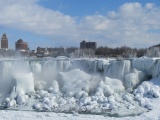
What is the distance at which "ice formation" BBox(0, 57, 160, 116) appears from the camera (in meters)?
26.4

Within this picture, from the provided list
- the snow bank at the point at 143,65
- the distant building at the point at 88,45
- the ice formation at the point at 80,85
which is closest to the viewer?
the ice formation at the point at 80,85

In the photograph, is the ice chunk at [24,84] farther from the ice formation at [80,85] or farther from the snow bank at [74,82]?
the snow bank at [74,82]

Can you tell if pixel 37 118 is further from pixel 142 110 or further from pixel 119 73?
pixel 119 73

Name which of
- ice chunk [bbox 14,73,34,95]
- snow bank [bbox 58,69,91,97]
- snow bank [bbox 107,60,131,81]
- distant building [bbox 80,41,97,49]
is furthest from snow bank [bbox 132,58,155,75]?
distant building [bbox 80,41,97,49]

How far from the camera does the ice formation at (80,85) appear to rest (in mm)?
26438

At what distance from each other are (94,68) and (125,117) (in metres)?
12.4

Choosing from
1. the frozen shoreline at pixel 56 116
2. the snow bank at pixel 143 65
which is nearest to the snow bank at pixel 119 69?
the snow bank at pixel 143 65

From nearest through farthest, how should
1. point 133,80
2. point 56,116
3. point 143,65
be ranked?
1. point 56,116
2. point 133,80
3. point 143,65

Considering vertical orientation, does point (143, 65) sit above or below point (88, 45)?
below

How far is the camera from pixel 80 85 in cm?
3117

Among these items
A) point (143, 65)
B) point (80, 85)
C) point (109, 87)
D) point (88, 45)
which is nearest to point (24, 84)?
point (80, 85)

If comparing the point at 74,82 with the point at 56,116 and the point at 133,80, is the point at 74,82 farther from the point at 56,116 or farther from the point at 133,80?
the point at 56,116

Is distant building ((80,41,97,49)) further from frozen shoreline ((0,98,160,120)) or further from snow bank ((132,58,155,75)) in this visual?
frozen shoreline ((0,98,160,120))

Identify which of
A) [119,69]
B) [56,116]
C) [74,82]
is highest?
[119,69]
